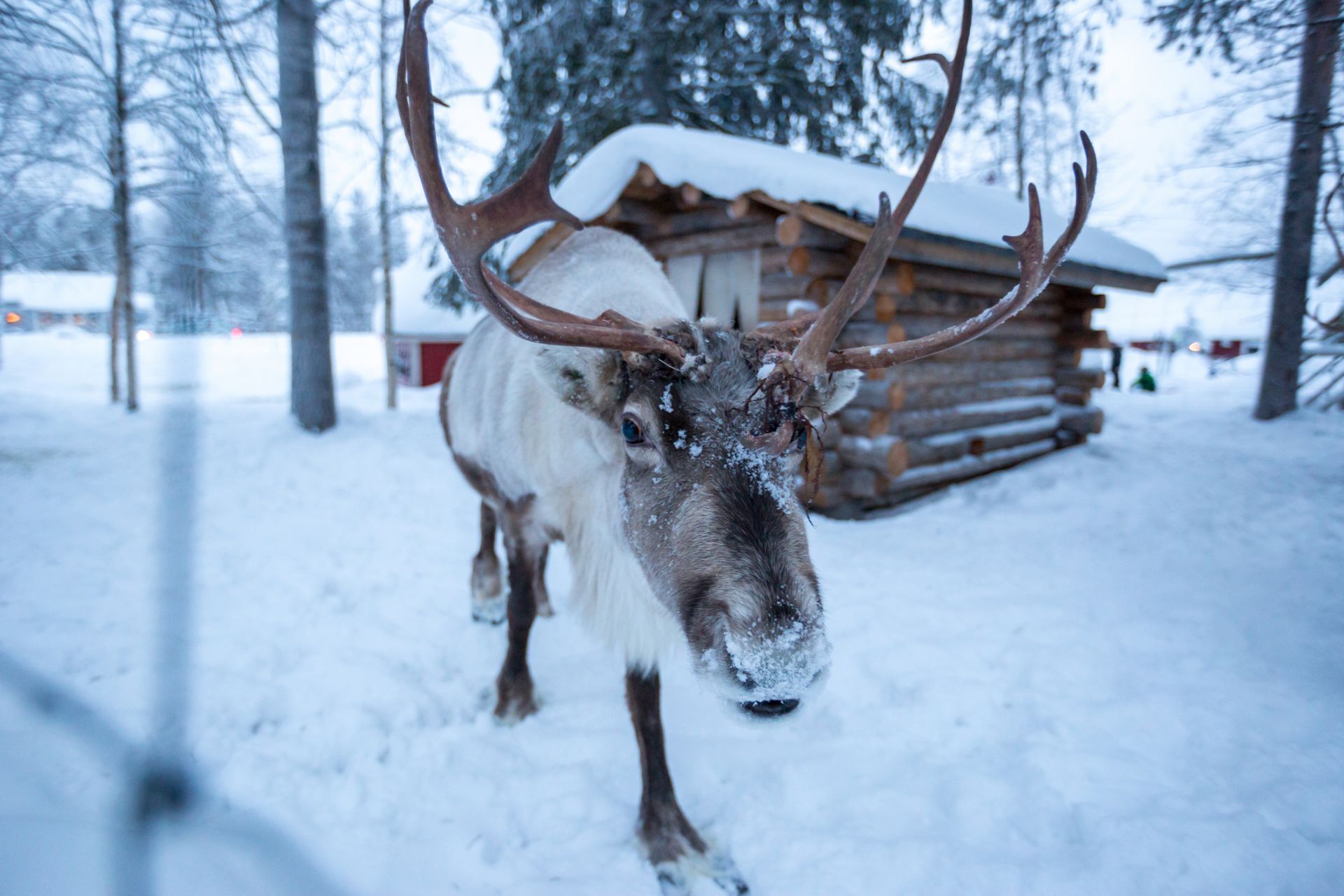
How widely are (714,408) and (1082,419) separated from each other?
7.91m

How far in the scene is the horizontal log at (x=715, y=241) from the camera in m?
5.54

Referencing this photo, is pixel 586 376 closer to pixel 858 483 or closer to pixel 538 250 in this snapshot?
pixel 858 483

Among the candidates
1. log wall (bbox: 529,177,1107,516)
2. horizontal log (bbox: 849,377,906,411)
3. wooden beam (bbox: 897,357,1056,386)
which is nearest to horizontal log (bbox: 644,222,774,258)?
log wall (bbox: 529,177,1107,516)

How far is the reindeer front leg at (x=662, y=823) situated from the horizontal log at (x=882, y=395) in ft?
12.4

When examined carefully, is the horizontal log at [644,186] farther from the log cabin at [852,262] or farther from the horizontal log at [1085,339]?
the horizontal log at [1085,339]

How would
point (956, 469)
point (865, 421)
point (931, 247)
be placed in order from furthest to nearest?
point (956, 469) < point (865, 421) < point (931, 247)

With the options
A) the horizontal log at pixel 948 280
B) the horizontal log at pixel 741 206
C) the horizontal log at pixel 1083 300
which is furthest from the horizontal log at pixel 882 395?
the horizontal log at pixel 1083 300

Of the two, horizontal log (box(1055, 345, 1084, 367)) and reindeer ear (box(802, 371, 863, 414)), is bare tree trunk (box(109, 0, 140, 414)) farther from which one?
horizontal log (box(1055, 345, 1084, 367))

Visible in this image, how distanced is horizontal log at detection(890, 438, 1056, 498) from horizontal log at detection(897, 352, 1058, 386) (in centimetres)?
81

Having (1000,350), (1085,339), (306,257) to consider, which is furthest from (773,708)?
(1085,339)

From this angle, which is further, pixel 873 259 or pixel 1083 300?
pixel 1083 300

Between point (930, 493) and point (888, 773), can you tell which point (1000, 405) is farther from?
point (888, 773)

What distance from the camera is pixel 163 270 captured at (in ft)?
3.91

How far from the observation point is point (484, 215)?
171 centimetres
